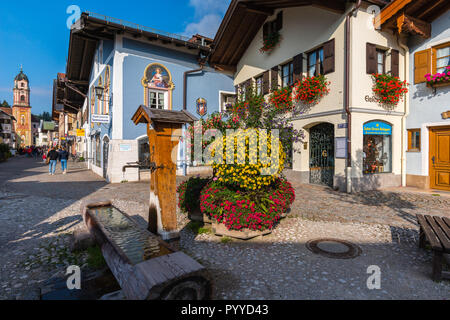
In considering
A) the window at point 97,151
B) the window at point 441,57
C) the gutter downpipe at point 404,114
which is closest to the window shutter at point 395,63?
the gutter downpipe at point 404,114

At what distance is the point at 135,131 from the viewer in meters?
12.1

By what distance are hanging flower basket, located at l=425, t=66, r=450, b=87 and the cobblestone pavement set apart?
4.24m

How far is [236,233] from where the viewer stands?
418 centimetres

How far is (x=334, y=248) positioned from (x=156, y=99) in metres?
11.1

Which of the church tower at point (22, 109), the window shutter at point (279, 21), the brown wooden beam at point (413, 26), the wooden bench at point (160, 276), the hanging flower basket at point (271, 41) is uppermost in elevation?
the church tower at point (22, 109)

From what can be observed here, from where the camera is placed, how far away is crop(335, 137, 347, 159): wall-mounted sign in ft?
29.4

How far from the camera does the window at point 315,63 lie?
1018 cm

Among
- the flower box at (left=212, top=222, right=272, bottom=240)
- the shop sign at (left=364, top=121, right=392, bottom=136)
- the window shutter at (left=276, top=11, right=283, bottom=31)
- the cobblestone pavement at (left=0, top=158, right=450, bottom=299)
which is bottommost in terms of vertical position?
the cobblestone pavement at (left=0, top=158, right=450, bottom=299)

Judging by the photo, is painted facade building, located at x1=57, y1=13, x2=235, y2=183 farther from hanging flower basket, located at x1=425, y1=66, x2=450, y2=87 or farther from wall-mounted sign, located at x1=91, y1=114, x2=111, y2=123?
hanging flower basket, located at x1=425, y1=66, x2=450, y2=87

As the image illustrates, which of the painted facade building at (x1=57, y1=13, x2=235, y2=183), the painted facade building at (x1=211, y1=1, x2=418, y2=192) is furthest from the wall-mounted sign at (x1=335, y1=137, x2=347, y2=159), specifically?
the painted facade building at (x1=57, y1=13, x2=235, y2=183)

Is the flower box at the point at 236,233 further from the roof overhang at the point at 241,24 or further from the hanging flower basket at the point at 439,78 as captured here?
the hanging flower basket at the point at 439,78

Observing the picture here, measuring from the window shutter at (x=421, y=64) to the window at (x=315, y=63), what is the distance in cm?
328
